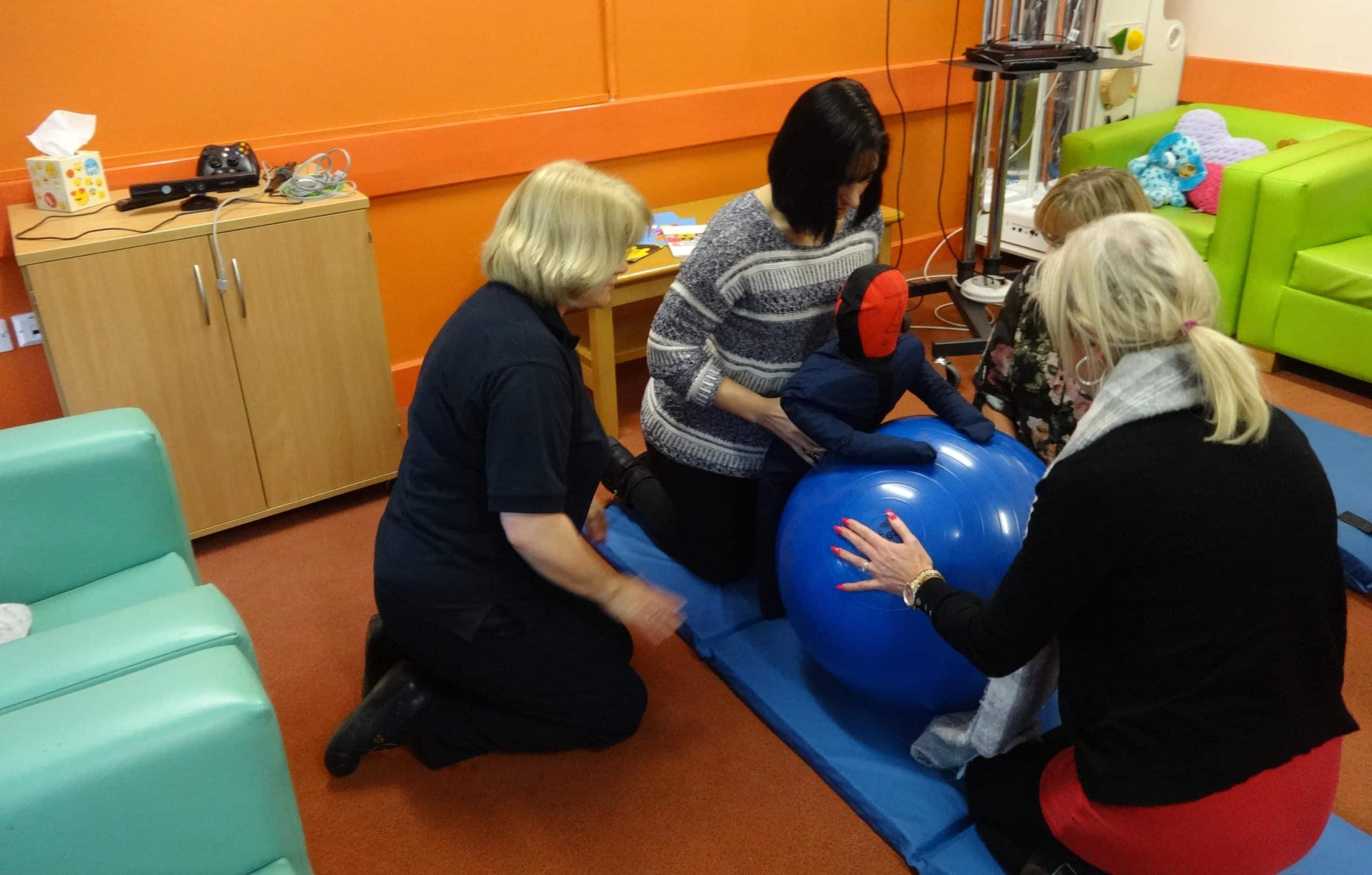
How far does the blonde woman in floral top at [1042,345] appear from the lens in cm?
215

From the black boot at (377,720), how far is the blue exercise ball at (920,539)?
73 cm

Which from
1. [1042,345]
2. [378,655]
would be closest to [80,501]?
[378,655]

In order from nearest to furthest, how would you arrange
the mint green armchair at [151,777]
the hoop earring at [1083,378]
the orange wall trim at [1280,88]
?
1. the mint green armchair at [151,777]
2. the hoop earring at [1083,378]
3. the orange wall trim at [1280,88]

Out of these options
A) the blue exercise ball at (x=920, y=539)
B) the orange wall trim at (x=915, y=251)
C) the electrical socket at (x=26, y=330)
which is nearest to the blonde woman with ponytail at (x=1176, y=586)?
the blue exercise ball at (x=920, y=539)

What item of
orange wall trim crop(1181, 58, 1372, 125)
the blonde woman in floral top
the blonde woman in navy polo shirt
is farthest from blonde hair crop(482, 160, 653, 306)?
orange wall trim crop(1181, 58, 1372, 125)

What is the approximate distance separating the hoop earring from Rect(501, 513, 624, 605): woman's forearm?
2.65 feet

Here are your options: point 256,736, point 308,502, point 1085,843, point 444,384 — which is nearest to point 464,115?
point 308,502

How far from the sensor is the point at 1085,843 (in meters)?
1.50

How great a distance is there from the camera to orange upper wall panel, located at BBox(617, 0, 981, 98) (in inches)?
135

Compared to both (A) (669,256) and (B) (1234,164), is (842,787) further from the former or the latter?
(B) (1234,164)

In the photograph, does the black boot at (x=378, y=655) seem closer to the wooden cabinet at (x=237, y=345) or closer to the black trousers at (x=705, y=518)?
the black trousers at (x=705, y=518)

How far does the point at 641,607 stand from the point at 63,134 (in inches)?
72.7

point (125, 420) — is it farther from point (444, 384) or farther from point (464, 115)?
point (464, 115)

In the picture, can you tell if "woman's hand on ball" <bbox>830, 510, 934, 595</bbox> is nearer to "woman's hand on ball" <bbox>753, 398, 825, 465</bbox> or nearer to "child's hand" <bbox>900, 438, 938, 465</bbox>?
"child's hand" <bbox>900, 438, 938, 465</bbox>
